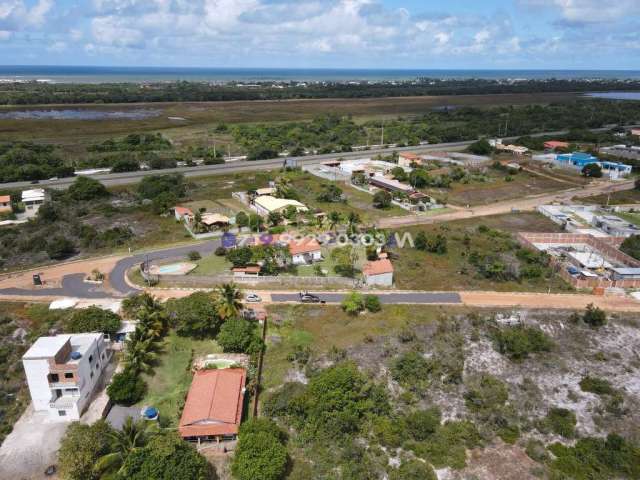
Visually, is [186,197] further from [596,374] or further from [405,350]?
[596,374]

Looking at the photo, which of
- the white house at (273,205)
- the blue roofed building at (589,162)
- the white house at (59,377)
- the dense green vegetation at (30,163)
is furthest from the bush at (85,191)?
the blue roofed building at (589,162)

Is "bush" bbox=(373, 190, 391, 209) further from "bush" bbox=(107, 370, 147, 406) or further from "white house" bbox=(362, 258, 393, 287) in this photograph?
"bush" bbox=(107, 370, 147, 406)

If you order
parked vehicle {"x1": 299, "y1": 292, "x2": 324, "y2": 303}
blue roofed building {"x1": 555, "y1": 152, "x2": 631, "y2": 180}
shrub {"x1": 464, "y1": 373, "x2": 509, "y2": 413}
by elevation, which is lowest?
shrub {"x1": 464, "y1": 373, "x2": 509, "y2": 413}

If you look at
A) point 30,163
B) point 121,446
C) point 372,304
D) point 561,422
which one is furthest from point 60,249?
point 30,163

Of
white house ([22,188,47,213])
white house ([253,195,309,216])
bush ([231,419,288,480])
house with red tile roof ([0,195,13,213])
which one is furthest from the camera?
white house ([22,188,47,213])

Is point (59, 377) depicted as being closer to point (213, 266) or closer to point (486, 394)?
point (213, 266)

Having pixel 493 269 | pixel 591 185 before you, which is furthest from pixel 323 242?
pixel 591 185

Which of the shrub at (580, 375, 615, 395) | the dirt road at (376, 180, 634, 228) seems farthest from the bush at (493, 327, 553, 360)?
the dirt road at (376, 180, 634, 228)
